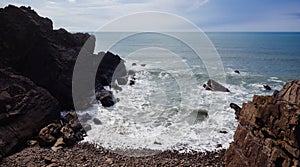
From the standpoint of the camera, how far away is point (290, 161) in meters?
7.73

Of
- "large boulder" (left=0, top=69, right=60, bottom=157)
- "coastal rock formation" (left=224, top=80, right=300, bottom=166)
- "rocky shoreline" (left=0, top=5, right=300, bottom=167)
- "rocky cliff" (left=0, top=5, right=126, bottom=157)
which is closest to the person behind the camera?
"coastal rock formation" (left=224, top=80, right=300, bottom=166)

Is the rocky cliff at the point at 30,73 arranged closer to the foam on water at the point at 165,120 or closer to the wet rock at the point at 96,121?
the wet rock at the point at 96,121

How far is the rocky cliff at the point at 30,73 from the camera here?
512 inches

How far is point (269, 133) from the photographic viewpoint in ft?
28.5

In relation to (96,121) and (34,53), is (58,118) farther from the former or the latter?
(34,53)

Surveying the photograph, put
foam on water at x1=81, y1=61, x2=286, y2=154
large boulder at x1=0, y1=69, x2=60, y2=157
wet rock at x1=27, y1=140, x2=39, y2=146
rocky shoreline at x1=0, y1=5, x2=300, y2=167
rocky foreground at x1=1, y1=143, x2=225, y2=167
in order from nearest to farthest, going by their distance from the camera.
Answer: rocky shoreline at x1=0, y1=5, x2=300, y2=167
rocky foreground at x1=1, y1=143, x2=225, y2=167
large boulder at x1=0, y1=69, x2=60, y2=157
wet rock at x1=27, y1=140, x2=39, y2=146
foam on water at x1=81, y1=61, x2=286, y2=154

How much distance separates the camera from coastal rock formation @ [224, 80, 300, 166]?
789 cm

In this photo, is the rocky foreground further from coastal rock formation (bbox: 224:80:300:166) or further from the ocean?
coastal rock formation (bbox: 224:80:300:166)

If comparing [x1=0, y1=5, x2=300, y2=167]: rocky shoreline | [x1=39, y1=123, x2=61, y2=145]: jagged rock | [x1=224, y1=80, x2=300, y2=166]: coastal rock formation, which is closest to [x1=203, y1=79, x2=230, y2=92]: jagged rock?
[x1=0, y1=5, x2=300, y2=167]: rocky shoreline

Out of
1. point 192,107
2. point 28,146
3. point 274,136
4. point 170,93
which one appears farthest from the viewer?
point 170,93

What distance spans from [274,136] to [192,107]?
10222 mm

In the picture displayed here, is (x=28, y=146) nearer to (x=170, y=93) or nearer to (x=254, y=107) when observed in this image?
(x=254, y=107)

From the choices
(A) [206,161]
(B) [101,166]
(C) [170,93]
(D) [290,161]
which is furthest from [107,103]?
(D) [290,161]

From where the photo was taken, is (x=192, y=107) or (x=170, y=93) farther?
(x=170, y=93)
